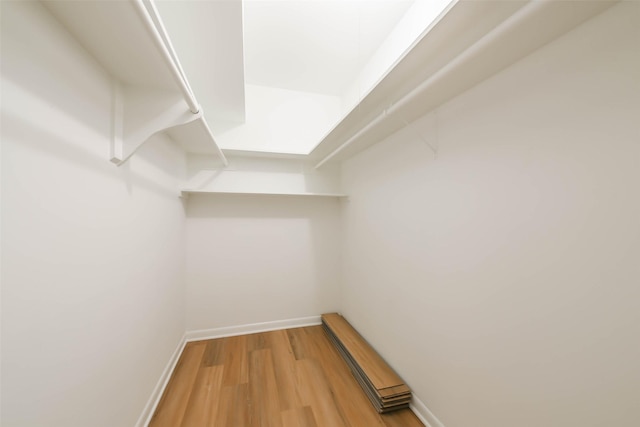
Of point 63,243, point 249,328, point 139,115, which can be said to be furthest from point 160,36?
point 249,328

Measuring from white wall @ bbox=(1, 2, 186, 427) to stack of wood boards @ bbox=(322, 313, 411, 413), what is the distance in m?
1.45

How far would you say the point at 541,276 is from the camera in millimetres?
867

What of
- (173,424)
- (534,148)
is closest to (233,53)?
(534,148)

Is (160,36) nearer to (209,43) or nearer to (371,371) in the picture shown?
(209,43)

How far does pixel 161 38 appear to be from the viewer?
79cm

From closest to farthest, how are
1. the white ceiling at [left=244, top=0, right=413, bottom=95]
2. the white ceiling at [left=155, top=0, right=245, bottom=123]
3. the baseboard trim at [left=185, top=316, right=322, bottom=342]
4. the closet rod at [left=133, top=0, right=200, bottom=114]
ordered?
the closet rod at [left=133, top=0, right=200, bottom=114]
the white ceiling at [left=155, top=0, right=245, bottom=123]
the white ceiling at [left=244, top=0, right=413, bottom=95]
the baseboard trim at [left=185, top=316, right=322, bottom=342]

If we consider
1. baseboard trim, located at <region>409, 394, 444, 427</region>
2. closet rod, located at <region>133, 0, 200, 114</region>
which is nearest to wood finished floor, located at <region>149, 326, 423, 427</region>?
baseboard trim, located at <region>409, 394, 444, 427</region>

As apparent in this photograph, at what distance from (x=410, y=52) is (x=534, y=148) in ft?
2.08

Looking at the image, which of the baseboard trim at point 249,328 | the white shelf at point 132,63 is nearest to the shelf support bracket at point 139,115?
the white shelf at point 132,63

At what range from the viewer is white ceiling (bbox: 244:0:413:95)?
166 cm

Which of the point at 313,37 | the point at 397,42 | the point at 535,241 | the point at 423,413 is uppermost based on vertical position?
the point at 313,37

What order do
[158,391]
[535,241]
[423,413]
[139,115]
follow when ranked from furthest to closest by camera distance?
[158,391] → [423,413] → [139,115] → [535,241]

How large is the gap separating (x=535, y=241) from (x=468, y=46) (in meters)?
0.86

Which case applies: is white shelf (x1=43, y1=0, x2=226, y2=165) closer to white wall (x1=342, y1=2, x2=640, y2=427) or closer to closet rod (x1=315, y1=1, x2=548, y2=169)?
closet rod (x1=315, y1=1, x2=548, y2=169)
